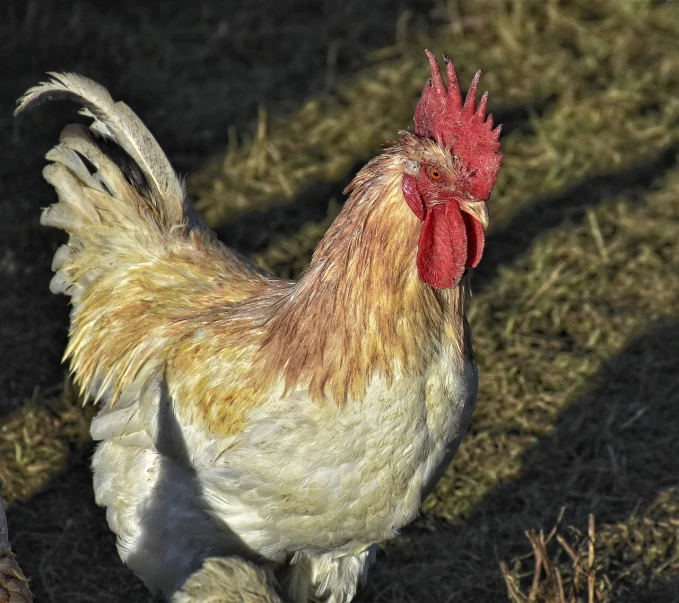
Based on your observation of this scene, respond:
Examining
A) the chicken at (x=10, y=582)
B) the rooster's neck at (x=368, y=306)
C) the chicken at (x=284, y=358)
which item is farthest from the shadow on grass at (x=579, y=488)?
the chicken at (x=10, y=582)

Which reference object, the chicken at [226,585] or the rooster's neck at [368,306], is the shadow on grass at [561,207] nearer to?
the rooster's neck at [368,306]

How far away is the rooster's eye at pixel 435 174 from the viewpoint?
4.21m

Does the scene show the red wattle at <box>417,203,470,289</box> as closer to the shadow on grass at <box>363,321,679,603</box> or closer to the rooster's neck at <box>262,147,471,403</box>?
the rooster's neck at <box>262,147,471,403</box>

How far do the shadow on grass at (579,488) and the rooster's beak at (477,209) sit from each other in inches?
92.2

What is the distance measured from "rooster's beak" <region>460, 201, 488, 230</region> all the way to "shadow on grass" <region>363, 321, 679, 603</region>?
2.34m

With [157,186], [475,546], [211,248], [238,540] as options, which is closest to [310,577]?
[238,540]

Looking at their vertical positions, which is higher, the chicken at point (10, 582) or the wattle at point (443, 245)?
the wattle at point (443, 245)

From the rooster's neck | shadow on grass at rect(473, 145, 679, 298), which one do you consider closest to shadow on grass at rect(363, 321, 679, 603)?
shadow on grass at rect(473, 145, 679, 298)

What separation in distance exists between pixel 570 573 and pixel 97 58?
6077mm

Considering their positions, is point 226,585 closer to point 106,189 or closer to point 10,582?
point 10,582

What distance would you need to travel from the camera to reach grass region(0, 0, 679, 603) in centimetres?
587

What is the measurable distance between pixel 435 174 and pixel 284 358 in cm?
103

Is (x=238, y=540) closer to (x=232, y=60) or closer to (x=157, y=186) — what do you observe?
(x=157, y=186)

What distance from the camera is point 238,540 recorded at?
4777 millimetres
